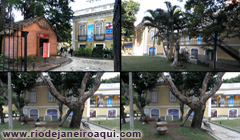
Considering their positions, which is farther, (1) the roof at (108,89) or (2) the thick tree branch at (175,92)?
(2) the thick tree branch at (175,92)

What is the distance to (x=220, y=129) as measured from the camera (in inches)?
157

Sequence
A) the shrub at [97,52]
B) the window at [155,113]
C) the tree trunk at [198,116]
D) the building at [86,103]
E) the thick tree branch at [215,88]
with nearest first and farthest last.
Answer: the shrub at [97,52]
the thick tree branch at [215,88]
the building at [86,103]
the tree trunk at [198,116]
the window at [155,113]

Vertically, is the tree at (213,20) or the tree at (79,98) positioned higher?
the tree at (213,20)

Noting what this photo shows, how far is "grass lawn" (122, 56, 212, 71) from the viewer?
2740 millimetres

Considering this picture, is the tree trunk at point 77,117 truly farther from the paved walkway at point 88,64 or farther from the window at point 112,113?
the paved walkway at point 88,64

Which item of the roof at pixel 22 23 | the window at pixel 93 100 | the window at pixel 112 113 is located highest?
the roof at pixel 22 23

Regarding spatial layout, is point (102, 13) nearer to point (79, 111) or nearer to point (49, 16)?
point (49, 16)

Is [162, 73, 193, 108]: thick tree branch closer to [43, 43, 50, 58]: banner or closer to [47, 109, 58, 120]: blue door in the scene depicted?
[43, 43, 50, 58]: banner

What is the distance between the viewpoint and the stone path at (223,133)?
3.88 m

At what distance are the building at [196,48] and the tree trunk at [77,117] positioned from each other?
2.04 m

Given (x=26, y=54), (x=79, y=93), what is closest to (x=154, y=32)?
(x=26, y=54)

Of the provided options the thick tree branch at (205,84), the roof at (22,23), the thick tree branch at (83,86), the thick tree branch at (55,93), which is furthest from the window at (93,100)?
the thick tree branch at (205,84)

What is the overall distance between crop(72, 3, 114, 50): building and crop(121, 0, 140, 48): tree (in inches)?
7.2

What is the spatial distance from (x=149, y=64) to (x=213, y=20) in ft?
3.59
